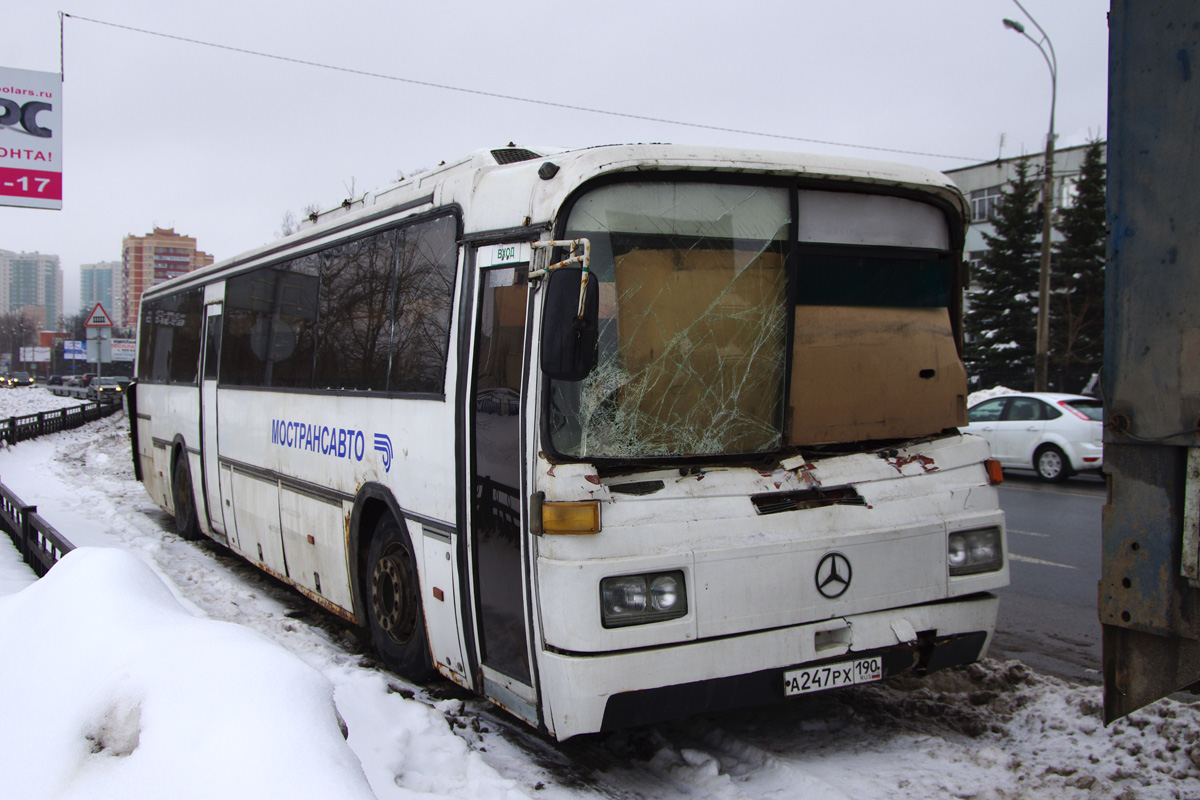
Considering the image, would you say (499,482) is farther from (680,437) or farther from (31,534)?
(31,534)

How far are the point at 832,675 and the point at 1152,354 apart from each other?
185 centimetres

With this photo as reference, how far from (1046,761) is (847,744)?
877 millimetres

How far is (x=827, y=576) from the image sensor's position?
4043 mm

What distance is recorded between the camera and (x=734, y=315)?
4.24 m

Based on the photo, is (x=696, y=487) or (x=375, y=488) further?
(x=375, y=488)

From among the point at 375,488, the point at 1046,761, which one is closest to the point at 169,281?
the point at 375,488

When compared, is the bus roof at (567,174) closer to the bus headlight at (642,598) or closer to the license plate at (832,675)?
the bus headlight at (642,598)

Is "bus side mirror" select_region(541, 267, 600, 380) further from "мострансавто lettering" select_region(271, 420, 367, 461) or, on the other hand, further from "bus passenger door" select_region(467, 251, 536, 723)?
"мострансавто lettering" select_region(271, 420, 367, 461)

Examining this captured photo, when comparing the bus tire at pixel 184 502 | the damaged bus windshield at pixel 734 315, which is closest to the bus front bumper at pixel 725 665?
the damaged bus windshield at pixel 734 315

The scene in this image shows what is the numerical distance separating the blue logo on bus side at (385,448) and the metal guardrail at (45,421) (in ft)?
68.2

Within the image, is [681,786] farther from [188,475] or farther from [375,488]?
[188,475]

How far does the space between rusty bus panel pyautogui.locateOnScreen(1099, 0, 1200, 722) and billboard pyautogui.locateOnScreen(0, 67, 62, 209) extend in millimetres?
16602

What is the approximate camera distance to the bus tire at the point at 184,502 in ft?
34.1

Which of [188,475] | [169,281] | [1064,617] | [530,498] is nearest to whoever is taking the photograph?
[530,498]
